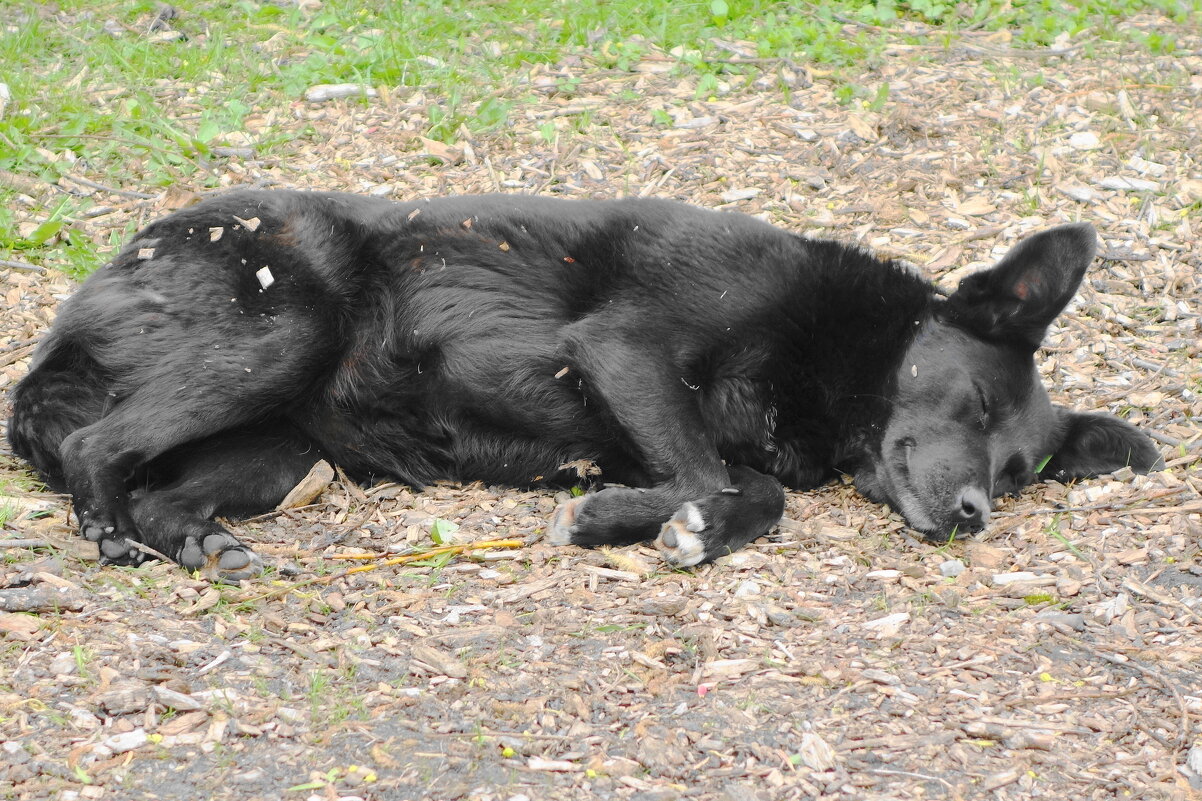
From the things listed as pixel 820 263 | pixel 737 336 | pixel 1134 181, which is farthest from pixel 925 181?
→ pixel 737 336

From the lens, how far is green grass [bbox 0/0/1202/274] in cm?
674

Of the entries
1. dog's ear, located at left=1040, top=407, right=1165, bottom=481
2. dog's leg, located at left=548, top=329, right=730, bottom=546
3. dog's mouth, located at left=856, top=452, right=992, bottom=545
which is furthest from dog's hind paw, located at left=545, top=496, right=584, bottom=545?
dog's ear, located at left=1040, top=407, right=1165, bottom=481

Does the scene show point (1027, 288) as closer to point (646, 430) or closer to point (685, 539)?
point (646, 430)

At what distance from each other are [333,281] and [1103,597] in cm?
303

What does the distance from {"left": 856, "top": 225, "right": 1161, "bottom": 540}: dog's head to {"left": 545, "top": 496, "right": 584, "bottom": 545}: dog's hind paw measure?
123cm

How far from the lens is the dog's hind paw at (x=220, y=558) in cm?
392

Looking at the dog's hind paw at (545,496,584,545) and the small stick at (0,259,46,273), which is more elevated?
the small stick at (0,259,46,273)

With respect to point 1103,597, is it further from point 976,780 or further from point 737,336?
point 737,336

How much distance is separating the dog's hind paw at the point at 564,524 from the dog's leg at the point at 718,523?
12.3 inches

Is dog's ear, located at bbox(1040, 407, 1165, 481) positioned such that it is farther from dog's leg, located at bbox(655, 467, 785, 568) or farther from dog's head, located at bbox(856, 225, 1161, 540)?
dog's leg, located at bbox(655, 467, 785, 568)

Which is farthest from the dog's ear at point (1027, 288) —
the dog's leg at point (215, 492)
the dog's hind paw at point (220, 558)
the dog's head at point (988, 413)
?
the dog's hind paw at point (220, 558)

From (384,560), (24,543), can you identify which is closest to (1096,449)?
(384,560)

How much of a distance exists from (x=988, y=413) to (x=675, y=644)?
5.86 ft

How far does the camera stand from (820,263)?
15.5ft
